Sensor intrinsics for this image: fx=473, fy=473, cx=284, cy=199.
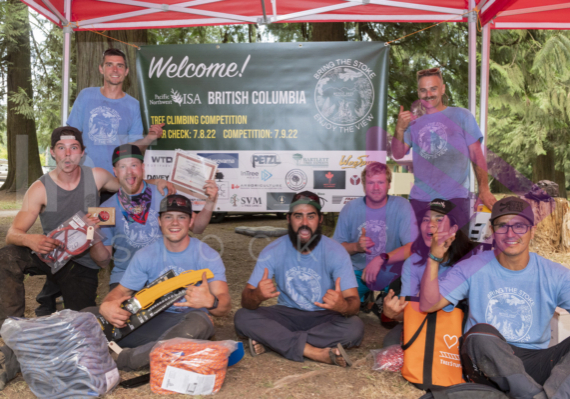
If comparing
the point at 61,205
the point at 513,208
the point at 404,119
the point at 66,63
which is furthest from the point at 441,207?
the point at 66,63

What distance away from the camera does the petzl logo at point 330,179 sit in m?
4.68

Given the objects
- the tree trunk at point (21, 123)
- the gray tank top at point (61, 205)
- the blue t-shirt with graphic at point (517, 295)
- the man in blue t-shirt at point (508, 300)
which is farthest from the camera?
the tree trunk at point (21, 123)

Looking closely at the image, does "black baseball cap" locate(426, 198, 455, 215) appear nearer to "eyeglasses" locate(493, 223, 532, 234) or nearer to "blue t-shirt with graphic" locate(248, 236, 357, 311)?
"eyeglasses" locate(493, 223, 532, 234)

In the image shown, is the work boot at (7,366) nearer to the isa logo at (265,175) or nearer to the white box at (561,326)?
the isa logo at (265,175)

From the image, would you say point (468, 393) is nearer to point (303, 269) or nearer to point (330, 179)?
point (303, 269)

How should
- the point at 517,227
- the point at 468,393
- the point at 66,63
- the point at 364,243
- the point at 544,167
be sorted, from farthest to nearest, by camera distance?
the point at 544,167, the point at 66,63, the point at 364,243, the point at 517,227, the point at 468,393

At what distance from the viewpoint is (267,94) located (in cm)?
478

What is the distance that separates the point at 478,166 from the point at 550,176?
12435mm

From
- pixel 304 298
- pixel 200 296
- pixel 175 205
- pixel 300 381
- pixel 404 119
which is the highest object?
pixel 404 119

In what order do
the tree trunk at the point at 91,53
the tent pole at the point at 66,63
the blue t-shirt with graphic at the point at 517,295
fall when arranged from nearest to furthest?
the blue t-shirt with graphic at the point at 517,295 → the tent pole at the point at 66,63 → the tree trunk at the point at 91,53

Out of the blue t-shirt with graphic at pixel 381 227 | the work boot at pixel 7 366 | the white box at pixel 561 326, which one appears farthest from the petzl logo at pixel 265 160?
the white box at pixel 561 326

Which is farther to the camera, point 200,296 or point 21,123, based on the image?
point 21,123

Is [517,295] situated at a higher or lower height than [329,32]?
lower

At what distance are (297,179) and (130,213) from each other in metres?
1.67
